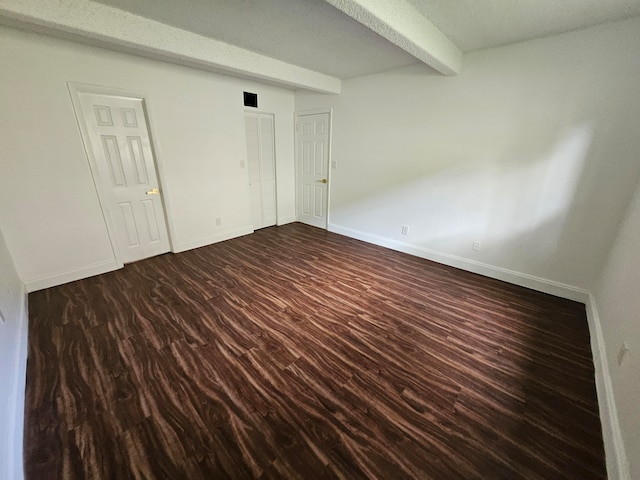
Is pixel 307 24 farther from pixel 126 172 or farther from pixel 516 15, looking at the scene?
pixel 126 172

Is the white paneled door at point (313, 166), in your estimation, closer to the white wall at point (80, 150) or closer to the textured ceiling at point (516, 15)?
the white wall at point (80, 150)

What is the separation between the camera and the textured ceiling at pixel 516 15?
1.92 meters

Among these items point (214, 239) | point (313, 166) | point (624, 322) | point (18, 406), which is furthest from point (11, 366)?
point (313, 166)

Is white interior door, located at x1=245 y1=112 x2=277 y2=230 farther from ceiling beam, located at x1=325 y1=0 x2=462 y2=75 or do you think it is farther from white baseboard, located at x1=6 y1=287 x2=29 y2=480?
white baseboard, located at x1=6 y1=287 x2=29 y2=480

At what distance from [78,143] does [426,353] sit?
4.00 metres

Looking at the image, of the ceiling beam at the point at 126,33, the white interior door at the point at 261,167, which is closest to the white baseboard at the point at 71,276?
the white interior door at the point at 261,167

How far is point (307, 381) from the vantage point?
1.78m

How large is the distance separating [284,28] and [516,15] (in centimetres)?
191

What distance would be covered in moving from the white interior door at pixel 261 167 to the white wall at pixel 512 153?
4.64ft

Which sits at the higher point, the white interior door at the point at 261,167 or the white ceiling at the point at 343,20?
the white ceiling at the point at 343,20

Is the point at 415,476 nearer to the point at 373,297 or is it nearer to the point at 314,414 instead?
the point at 314,414

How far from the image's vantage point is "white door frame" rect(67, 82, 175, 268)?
2742mm

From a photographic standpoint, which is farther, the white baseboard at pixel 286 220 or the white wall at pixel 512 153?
the white baseboard at pixel 286 220

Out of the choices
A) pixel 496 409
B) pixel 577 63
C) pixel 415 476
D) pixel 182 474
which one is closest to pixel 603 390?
pixel 496 409
